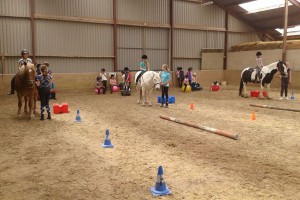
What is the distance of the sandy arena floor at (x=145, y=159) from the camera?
3.59 metres

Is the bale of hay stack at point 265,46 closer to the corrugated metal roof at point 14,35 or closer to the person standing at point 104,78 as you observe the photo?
the person standing at point 104,78

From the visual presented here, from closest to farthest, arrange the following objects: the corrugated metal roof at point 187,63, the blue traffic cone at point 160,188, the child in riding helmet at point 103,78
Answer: the blue traffic cone at point 160,188 < the child in riding helmet at point 103,78 < the corrugated metal roof at point 187,63

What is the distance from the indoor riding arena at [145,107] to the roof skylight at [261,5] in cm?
8

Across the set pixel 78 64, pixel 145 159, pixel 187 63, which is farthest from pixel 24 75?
pixel 187 63

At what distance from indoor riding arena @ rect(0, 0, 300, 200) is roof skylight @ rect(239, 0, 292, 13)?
75 millimetres

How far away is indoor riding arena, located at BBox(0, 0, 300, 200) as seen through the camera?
3.88 m

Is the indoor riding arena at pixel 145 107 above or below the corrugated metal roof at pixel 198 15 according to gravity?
below

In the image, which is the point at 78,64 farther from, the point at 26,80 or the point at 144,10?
the point at 26,80

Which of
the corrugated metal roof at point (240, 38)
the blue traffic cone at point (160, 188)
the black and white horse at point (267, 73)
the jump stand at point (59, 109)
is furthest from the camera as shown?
the corrugated metal roof at point (240, 38)

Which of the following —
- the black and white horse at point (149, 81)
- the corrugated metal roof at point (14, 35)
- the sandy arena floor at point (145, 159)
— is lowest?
the sandy arena floor at point (145, 159)

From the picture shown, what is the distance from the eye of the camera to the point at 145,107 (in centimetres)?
1061

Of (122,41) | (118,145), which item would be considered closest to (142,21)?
(122,41)

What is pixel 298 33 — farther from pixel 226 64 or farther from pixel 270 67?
pixel 270 67

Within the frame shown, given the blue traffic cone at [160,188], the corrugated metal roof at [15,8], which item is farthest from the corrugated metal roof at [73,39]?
the blue traffic cone at [160,188]
